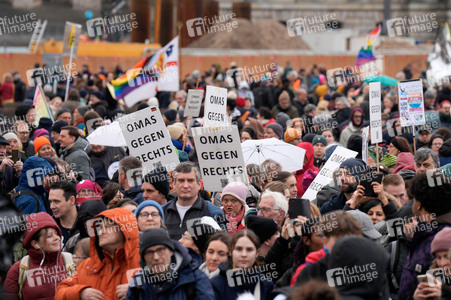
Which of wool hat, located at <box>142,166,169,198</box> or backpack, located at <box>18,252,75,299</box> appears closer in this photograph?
backpack, located at <box>18,252,75,299</box>

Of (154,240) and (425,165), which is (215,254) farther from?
(425,165)

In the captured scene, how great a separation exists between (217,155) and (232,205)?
4.05 feet

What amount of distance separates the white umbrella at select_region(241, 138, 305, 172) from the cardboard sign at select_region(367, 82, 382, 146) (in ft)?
2.74

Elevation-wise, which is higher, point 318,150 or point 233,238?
point 318,150

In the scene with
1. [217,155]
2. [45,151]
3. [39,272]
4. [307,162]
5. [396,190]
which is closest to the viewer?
[39,272]

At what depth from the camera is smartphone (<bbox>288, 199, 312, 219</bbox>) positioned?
6422mm

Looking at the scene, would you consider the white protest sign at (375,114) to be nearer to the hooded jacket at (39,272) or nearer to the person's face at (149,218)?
the person's face at (149,218)

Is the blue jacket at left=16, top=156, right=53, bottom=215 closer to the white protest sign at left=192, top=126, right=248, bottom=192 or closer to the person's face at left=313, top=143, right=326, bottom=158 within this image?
the white protest sign at left=192, top=126, right=248, bottom=192

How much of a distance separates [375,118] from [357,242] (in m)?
5.92

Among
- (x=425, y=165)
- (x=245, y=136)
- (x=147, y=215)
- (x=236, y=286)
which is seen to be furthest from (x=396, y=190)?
(x=245, y=136)

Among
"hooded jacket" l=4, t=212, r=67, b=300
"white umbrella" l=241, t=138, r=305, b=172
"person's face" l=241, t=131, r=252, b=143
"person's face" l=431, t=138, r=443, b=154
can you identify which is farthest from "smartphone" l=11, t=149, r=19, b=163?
"person's face" l=431, t=138, r=443, b=154

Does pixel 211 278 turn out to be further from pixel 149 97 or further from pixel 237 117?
pixel 149 97

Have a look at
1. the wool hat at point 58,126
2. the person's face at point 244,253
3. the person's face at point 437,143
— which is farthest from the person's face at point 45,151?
the person's face at point 244,253

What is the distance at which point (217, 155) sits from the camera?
30.1 feet
